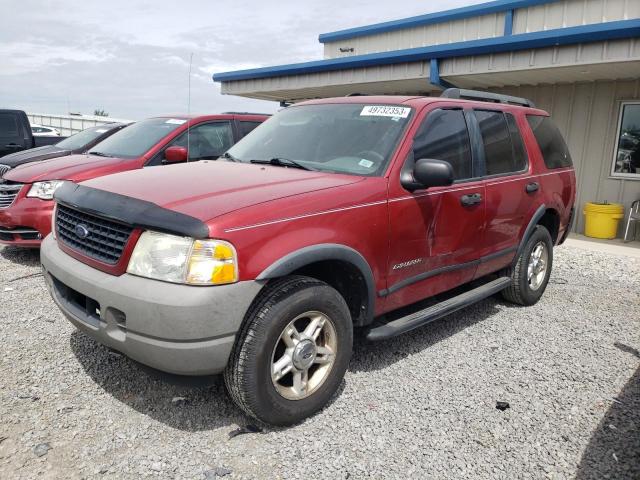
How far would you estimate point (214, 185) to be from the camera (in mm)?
3037

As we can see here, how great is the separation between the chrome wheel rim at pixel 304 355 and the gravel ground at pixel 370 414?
233 mm

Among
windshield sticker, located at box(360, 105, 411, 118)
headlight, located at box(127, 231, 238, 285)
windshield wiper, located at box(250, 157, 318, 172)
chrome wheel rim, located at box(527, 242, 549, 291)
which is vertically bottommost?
chrome wheel rim, located at box(527, 242, 549, 291)

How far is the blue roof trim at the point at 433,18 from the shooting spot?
12205 millimetres

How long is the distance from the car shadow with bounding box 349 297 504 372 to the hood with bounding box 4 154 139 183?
3.59m

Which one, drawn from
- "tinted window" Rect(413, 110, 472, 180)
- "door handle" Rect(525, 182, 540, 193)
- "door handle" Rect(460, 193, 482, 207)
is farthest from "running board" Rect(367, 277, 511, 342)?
"tinted window" Rect(413, 110, 472, 180)

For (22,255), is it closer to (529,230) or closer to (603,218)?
(529,230)

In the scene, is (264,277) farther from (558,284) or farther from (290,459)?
(558,284)

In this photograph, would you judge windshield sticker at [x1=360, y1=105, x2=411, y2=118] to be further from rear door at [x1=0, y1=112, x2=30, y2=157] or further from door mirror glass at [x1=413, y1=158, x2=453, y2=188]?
rear door at [x1=0, y1=112, x2=30, y2=157]

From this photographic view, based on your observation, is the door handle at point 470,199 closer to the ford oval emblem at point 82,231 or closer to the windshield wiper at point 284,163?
the windshield wiper at point 284,163

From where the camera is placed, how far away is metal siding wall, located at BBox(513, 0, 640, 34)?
35.1 feet

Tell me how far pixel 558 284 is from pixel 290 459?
15.3ft

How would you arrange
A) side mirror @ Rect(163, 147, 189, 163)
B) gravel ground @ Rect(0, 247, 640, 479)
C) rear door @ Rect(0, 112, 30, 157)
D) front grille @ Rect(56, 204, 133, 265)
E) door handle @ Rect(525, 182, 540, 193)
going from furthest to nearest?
1. rear door @ Rect(0, 112, 30, 157)
2. side mirror @ Rect(163, 147, 189, 163)
3. door handle @ Rect(525, 182, 540, 193)
4. front grille @ Rect(56, 204, 133, 265)
5. gravel ground @ Rect(0, 247, 640, 479)

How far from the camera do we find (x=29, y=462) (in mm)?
→ 2562

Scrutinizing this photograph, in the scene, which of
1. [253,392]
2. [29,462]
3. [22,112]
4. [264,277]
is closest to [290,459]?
[253,392]
